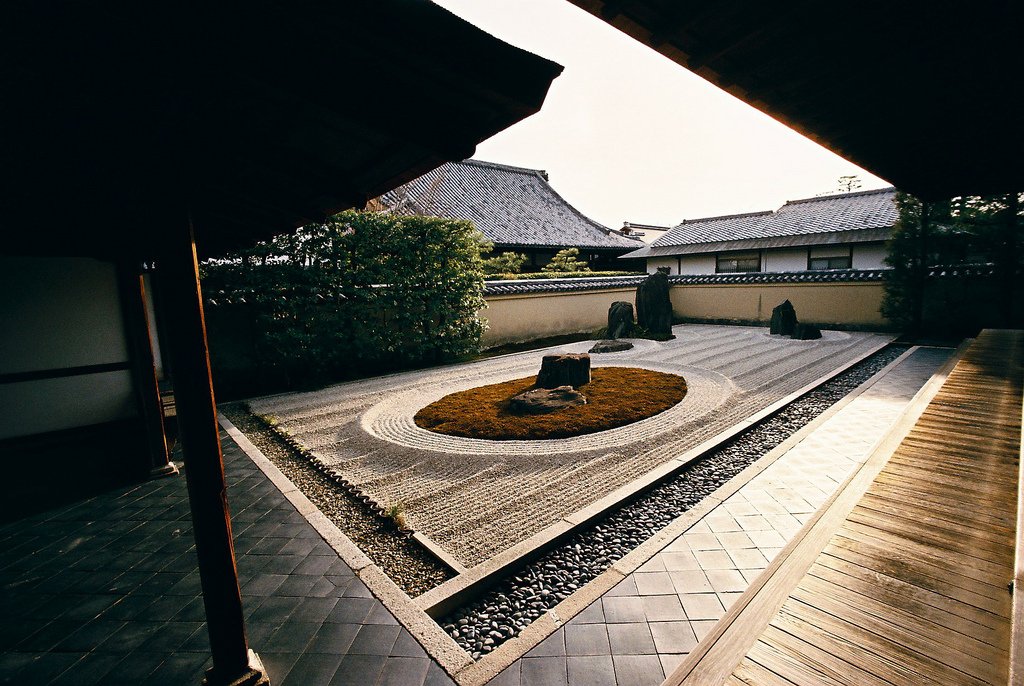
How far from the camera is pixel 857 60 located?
2502 mm

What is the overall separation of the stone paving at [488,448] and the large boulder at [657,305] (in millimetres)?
4709

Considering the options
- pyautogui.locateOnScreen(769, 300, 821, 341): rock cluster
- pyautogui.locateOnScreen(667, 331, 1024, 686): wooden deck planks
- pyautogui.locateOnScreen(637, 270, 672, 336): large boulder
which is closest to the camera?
pyautogui.locateOnScreen(667, 331, 1024, 686): wooden deck planks

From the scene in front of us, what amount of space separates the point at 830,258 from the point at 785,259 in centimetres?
191

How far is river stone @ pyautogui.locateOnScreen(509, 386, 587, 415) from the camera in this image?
761 cm

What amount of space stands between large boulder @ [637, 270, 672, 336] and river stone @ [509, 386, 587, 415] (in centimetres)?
921

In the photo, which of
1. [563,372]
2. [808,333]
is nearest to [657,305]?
[808,333]

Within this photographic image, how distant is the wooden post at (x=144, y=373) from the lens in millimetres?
5605

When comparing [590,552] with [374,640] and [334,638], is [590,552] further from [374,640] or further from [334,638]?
[334,638]

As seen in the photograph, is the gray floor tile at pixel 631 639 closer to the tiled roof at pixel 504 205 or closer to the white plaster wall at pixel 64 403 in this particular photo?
the white plaster wall at pixel 64 403

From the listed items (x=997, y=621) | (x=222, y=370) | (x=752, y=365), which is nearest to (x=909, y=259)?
(x=752, y=365)

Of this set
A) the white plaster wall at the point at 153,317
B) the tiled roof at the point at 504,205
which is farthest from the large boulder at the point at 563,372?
the tiled roof at the point at 504,205

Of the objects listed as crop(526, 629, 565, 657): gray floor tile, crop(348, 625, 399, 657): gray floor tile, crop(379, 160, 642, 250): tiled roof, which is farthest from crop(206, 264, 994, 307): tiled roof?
crop(526, 629, 565, 657): gray floor tile

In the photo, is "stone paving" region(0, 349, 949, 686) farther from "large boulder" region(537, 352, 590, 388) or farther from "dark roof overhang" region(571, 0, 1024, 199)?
"large boulder" region(537, 352, 590, 388)

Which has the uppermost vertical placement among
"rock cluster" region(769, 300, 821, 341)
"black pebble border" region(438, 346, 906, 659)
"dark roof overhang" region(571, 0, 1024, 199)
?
"dark roof overhang" region(571, 0, 1024, 199)
